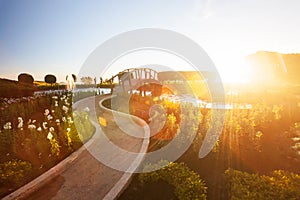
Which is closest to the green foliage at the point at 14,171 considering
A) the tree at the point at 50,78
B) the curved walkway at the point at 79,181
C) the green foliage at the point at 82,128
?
the curved walkway at the point at 79,181

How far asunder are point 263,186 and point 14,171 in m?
6.55

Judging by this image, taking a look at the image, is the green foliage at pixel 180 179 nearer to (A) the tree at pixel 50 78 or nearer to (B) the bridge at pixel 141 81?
(B) the bridge at pixel 141 81

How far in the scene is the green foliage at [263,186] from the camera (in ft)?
15.7

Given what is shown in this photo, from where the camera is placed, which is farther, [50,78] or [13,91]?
[50,78]

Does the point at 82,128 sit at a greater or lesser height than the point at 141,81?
lesser

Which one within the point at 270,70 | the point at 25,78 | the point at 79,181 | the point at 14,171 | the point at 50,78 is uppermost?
the point at 270,70

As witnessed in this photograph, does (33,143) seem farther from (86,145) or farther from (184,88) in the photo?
(184,88)

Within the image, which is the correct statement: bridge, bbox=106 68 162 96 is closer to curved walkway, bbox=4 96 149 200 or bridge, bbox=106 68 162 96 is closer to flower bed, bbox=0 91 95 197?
flower bed, bbox=0 91 95 197

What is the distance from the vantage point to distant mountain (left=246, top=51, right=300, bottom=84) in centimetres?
5084

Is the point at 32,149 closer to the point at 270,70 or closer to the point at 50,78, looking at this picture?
the point at 50,78

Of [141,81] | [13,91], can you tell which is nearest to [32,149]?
[141,81]

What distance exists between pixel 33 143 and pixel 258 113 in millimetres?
11696

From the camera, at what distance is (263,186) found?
204 inches

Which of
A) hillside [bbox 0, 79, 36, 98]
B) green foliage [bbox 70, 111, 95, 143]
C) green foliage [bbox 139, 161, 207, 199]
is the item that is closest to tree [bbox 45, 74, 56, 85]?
hillside [bbox 0, 79, 36, 98]
